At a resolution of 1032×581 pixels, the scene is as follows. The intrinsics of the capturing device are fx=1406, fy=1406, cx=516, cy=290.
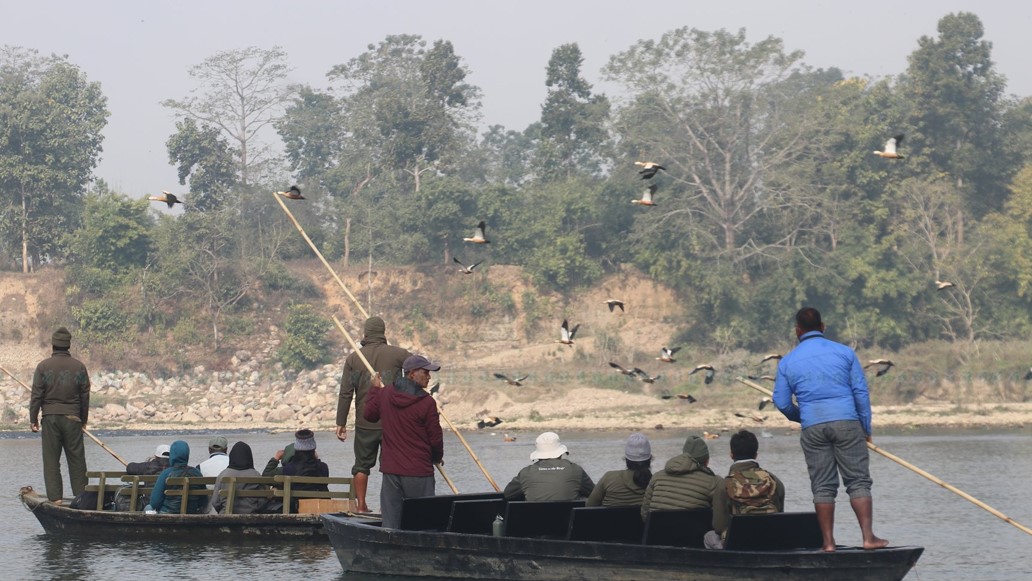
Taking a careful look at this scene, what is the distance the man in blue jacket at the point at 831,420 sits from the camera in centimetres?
1020

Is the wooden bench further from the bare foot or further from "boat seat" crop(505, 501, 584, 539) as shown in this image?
the bare foot

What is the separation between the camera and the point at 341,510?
594 inches

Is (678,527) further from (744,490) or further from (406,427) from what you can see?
(406,427)

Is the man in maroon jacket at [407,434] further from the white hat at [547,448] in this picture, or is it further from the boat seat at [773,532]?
the boat seat at [773,532]

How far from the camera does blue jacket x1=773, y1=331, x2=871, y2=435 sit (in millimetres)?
10219

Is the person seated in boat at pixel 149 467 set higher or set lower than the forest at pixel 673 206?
lower

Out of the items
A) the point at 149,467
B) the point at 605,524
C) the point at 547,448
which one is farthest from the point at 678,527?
the point at 149,467

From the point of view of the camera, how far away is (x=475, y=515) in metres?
12.3

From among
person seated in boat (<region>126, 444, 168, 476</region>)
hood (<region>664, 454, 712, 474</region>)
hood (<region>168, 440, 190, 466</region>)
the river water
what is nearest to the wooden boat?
hood (<region>664, 454, 712, 474</region>)

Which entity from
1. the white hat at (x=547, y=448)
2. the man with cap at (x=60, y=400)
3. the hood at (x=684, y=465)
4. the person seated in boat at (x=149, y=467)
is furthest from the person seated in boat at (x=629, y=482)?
the man with cap at (x=60, y=400)

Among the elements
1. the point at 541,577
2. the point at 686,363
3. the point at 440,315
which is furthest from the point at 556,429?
the point at 541,577

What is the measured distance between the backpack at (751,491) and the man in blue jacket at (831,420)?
334 mm

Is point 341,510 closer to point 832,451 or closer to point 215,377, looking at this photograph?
point 832,451

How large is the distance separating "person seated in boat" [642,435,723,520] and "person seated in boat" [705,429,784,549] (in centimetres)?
17
